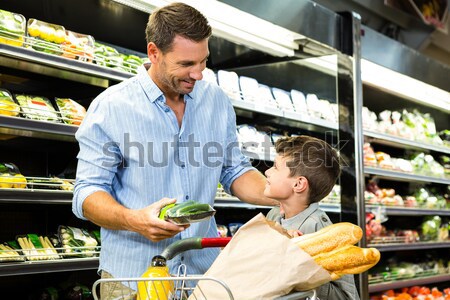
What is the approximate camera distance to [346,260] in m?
1.40

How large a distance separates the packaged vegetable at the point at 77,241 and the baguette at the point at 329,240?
1.71 metres

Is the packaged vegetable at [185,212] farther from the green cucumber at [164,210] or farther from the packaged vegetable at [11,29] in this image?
the packaged vegetable at [11,29]

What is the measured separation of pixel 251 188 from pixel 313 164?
267mm

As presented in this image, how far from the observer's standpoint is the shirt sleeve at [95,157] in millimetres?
1932

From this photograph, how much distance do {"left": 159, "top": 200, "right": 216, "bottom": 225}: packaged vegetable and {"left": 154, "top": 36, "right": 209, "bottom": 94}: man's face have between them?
2.03 feet

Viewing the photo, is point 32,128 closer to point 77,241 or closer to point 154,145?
point 77,241

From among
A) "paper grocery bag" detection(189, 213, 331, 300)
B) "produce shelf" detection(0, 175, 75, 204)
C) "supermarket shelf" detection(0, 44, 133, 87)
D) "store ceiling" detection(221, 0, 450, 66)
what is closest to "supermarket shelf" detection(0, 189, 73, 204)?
"produce shelf" detection(0, 175, 75, 204)

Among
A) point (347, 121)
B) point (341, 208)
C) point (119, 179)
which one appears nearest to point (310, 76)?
point (347, 121)

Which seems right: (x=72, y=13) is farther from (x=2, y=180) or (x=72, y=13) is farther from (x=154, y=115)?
(x=154, y=115)

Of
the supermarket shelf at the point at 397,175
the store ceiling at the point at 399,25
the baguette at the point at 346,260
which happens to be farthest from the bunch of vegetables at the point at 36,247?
the store ceiling at the point at 399,25

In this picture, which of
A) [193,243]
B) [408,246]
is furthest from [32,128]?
[408,246]

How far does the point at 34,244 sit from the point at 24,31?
95 cm

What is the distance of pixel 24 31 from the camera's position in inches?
107

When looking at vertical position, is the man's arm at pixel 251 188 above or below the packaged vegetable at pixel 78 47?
below
